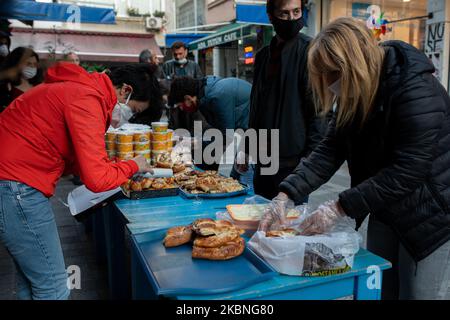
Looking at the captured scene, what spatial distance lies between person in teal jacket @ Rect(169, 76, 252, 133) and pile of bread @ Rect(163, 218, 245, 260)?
1.67 m

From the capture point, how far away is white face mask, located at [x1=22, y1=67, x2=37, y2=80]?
2.52m

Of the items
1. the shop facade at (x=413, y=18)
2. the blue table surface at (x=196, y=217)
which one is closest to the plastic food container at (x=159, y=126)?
the blue table surface at (x=196, y=217)

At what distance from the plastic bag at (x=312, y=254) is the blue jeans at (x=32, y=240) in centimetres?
106

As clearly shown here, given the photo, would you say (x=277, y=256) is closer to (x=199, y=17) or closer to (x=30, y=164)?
(x=30, y=164)

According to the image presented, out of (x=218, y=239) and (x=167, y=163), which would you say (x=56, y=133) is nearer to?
(x=218, y=239)

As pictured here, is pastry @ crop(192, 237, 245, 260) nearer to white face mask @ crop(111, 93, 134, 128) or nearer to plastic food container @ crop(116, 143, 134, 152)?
plastic food container @ crop(116, 143, 134, 152)

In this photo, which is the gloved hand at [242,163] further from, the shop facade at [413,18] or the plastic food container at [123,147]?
the shop facade at [413,18]

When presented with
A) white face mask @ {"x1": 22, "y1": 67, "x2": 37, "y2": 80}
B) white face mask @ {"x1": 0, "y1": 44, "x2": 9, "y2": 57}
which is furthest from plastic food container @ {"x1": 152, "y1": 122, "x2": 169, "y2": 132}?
white face mask @ {"x1": 0, "y1": 44, "x2": 9, "y2": 57}

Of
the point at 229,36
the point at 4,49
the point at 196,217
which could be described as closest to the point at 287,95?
the point at 196,217

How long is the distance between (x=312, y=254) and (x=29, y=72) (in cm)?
218

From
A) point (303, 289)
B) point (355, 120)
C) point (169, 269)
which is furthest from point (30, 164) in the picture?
point (355, 120)

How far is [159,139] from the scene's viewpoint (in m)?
3.12

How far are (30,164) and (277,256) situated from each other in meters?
1.13

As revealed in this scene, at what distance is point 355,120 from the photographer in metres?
1.62
